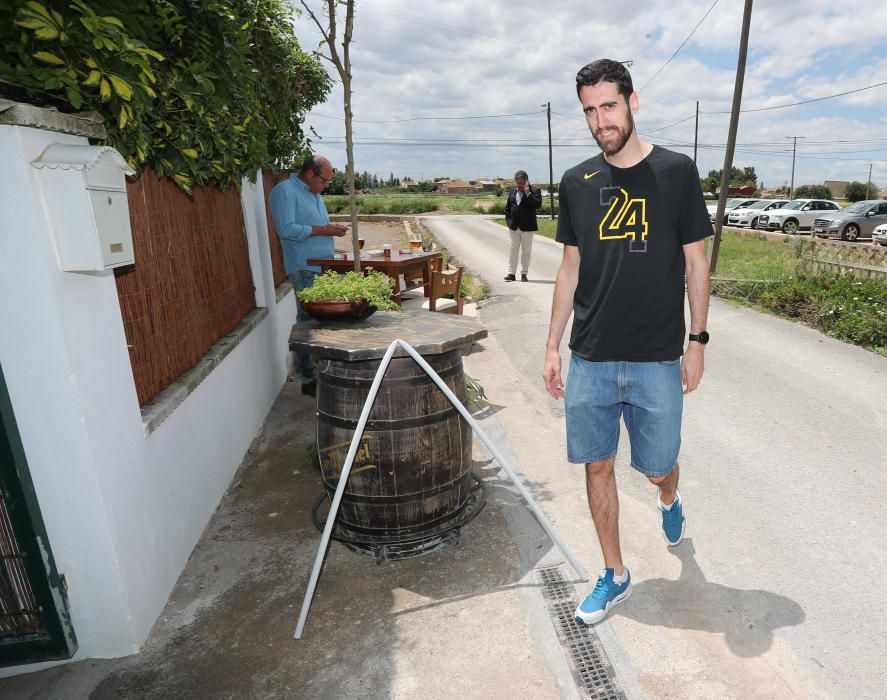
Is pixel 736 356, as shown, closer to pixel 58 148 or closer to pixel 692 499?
pixel 692 499

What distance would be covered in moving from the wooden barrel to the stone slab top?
0.26ft

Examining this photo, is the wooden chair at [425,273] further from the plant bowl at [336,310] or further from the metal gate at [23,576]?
the metal gate at [23,576]

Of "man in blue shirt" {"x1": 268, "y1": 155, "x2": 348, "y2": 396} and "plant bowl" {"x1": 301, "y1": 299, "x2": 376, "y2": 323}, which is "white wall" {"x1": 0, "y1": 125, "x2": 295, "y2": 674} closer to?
"plant bowl" {"x1": 301, "y1": 299, "x2": 376, "y2": 323}

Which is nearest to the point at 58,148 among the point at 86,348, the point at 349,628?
the point at 86,348

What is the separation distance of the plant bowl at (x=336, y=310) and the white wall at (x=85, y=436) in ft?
2.90

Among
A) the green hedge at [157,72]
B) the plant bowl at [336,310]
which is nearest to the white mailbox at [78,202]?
the green hedge at [157,72]

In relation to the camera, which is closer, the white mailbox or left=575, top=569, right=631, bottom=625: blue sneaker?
the white mailbox

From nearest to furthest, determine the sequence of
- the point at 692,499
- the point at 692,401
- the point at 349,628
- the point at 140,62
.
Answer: the point at 140,62
the point at 349,628
the point at 692,499
the point at 692,401

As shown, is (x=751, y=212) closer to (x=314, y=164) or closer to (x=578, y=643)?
(x=314, y=164)

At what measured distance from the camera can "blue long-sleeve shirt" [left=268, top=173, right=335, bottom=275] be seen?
5.25 m

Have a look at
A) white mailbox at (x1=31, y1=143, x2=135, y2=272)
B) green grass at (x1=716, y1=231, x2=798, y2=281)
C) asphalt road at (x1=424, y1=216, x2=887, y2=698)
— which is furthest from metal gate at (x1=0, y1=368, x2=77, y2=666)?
green grass at (x1=716, y1=231, x2=798, y2=281)

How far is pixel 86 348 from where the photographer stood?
2.23 meters

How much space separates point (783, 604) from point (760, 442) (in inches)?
77.9

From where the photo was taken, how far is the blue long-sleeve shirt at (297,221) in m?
5.25
